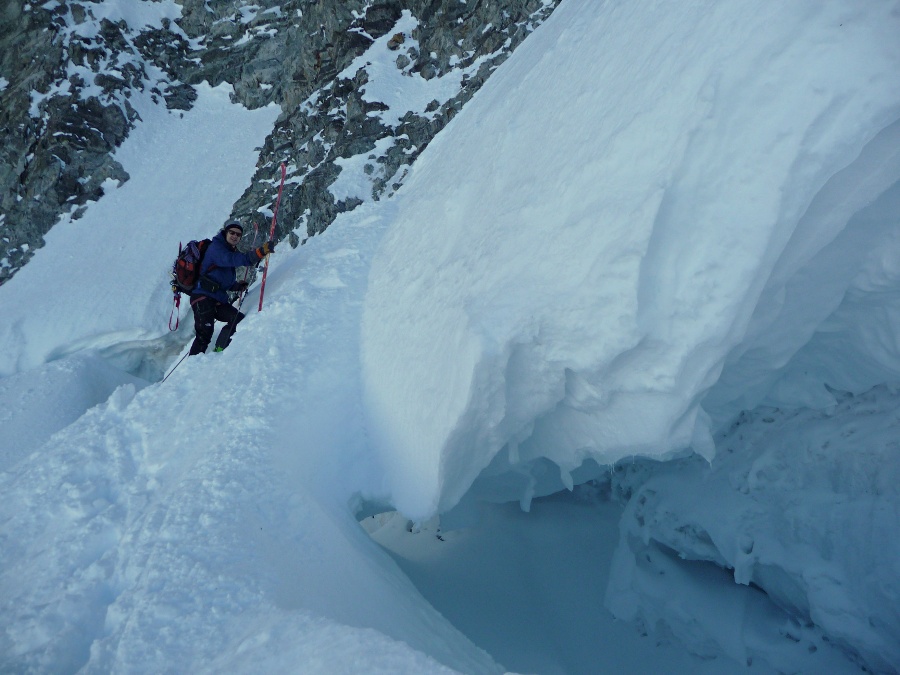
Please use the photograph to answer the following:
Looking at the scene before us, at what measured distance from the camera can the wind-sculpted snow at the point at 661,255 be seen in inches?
91.0

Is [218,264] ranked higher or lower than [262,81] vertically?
lower

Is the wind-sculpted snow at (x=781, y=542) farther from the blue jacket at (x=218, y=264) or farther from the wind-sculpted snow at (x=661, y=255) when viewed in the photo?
the blue jacket at (x=218, y=264)

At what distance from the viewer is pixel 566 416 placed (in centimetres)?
335

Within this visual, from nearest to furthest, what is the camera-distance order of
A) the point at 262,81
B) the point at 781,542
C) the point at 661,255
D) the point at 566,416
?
the point at 661,255 → the point at 566,416 → the point at 781,542 → the point at 262,81

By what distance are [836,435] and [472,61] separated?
13.2 metres

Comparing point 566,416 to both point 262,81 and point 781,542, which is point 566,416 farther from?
point 262,81

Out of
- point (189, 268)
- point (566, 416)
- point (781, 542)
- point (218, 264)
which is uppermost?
point (189, 268)

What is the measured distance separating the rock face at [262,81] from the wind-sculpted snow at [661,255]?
8.67 m

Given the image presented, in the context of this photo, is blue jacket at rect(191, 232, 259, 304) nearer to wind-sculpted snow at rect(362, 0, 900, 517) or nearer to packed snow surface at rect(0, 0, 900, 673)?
packed snow surface at rect(0, 0, 900, 673)

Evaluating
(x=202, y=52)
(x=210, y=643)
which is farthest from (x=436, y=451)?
(x=202, y=52)

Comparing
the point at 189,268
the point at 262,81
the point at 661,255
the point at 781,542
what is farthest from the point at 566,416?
the point at 262,81

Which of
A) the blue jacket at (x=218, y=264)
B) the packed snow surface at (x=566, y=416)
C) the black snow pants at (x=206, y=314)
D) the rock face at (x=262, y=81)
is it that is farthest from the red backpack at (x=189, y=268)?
the rock face at (x=262, y=81)

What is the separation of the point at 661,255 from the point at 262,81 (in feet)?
66.4

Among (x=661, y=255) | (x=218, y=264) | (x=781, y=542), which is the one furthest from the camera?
(x=218, y=264)
